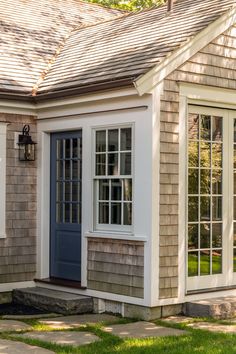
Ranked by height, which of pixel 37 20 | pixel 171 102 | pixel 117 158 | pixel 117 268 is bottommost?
pixel 117 268

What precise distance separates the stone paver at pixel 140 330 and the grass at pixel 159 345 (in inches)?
6.9

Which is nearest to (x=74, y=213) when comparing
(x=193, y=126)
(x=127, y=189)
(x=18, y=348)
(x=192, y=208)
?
(x=127, y=189)

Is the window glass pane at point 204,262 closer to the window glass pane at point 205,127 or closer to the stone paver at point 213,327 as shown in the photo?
the stone paver at point 213,327

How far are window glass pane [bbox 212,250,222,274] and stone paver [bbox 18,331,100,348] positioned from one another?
7.89ft

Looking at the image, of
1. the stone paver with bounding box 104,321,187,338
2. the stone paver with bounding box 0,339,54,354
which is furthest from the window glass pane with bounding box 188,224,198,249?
the stone paver with bounding box 0,339,54,354

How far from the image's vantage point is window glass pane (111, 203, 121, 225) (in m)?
9.63

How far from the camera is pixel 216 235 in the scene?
32.3ft

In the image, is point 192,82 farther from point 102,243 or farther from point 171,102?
point 102,243

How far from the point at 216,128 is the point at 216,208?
3.63 feet

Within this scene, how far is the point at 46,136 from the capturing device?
1098cm

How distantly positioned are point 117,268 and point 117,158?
1.48m

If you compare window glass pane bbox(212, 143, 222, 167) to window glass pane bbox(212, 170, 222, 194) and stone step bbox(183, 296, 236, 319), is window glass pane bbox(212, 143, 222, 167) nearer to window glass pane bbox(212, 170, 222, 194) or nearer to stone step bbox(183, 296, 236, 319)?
window glass pane bbox(212, 170, 222, 194)

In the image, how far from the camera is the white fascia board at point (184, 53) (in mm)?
8859

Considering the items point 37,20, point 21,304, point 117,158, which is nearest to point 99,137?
point 117,158
